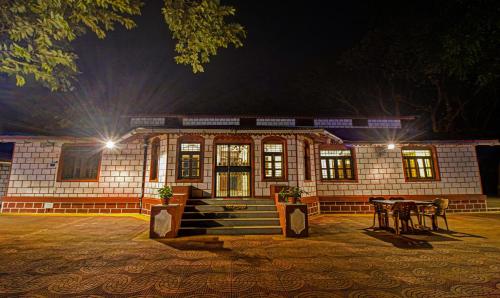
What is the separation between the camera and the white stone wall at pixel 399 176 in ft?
35.6

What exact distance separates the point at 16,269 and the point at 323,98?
24.4 metres

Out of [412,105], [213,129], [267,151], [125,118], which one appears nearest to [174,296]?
[213,129]

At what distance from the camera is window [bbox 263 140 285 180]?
959cm

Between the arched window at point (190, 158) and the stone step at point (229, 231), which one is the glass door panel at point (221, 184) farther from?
the stone step at point (229, 231)

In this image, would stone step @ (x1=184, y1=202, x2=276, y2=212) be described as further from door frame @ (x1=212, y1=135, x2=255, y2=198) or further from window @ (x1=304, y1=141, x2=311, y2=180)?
window @ (x1=304, y1=141, x2=311, y2=180)

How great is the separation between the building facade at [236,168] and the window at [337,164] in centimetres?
5

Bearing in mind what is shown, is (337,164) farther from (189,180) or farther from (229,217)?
(189,180)

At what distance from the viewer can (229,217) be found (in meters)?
7.39

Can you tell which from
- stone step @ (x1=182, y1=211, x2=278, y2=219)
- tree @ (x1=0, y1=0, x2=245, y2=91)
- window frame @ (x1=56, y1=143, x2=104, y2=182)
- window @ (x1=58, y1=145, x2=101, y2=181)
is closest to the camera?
tree @ (x1=0, y1=0, x2=245, y2=91)

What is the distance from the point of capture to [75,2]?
464 centimetres

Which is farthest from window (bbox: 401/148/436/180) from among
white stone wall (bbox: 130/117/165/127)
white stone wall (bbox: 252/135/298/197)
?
white stone wall (bbox: 130/117/165/127)

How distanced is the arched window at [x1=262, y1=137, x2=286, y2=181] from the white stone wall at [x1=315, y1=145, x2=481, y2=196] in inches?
96.0

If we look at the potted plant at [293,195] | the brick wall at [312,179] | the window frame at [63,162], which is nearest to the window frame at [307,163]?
the brick wall at [312,179]

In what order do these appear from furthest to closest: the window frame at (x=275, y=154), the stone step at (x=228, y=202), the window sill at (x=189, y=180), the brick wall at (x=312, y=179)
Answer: the brick wall at (x=312, y=179), the window frame at (x=275, y=154), the window sill at (x=189, y=180), the stone step at (x=228, y=202)
